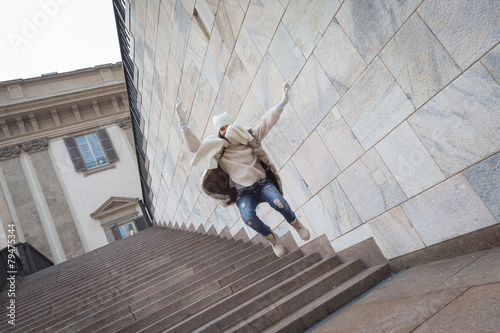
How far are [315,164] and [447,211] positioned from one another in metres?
1.63

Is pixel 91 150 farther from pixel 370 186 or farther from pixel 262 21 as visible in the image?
pixel 370 186

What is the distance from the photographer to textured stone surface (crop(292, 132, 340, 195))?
4.16m

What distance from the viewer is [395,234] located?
3.62 meters

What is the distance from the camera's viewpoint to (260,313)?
3445 millimetres

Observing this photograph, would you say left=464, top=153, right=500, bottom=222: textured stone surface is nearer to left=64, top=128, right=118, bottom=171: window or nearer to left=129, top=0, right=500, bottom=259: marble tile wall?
left=129, top=0, right=500, bottom=259: marble tile wall

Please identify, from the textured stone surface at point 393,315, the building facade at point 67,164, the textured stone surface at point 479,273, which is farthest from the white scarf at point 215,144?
the building facade at point 67,164

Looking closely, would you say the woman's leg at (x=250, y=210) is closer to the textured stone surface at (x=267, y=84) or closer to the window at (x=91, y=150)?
the textured stone surface at (x=267, y=84)

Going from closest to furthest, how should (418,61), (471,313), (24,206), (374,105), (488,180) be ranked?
(471,313), (488,180), (418,61), (374,105), (24,206)

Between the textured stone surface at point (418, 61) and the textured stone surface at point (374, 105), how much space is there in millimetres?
89

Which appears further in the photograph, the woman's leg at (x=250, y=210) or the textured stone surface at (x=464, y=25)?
the woman's leg at (x=250, y=210)

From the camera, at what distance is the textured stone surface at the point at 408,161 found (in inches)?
123

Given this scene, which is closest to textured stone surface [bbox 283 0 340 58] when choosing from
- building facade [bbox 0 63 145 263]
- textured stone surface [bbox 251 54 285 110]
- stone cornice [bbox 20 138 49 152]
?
textured stone surface [bbox 251 54 285 110]

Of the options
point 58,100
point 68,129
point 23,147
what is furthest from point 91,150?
point 23,147

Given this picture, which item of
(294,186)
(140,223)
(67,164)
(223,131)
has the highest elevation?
(67,164)
